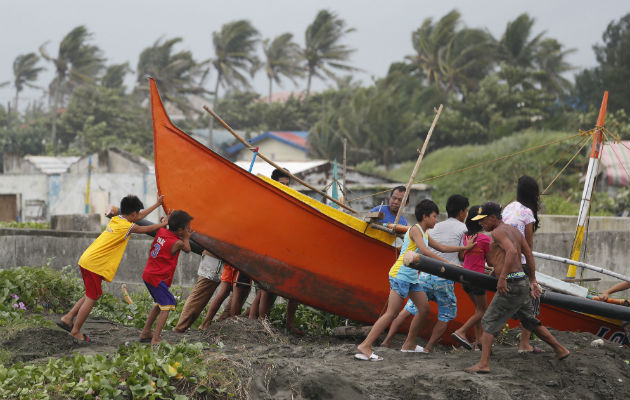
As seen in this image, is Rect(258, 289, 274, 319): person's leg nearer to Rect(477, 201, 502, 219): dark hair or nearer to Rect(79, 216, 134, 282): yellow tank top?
Rect(79, 216, 134, 282): yellow tank top

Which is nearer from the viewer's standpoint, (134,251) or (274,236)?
(274,236)

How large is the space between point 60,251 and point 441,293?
7162mm

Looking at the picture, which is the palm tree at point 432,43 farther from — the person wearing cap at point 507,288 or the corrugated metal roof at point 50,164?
the person wearing cap at point 507,288

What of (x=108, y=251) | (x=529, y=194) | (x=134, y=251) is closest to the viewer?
(x=529, y=194)

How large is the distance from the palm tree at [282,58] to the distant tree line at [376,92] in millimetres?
72

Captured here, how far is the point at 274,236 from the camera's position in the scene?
705 cm

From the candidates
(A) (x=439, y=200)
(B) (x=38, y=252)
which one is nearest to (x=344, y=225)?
(B) (x=38, y=252)

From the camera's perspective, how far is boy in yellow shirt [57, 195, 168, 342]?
256 inches

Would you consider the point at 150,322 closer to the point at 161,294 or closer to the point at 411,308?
the point at 161,294

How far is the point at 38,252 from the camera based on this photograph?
37.4 ft

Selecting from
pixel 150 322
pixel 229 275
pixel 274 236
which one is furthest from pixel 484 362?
pixel 229 275

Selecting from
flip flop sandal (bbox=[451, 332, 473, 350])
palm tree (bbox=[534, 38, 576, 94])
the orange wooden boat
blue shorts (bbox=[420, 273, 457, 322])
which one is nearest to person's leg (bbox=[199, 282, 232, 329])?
the orange wooden boat

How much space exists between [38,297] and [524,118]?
2702 cm

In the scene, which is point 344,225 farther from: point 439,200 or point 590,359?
point 439,200
